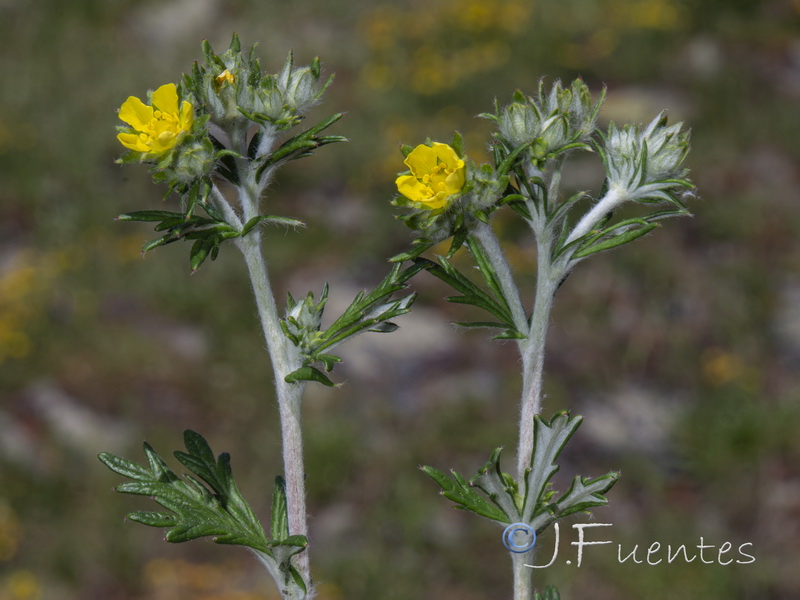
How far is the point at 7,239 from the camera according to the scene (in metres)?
9.16

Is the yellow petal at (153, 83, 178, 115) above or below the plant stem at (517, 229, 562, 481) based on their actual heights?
above

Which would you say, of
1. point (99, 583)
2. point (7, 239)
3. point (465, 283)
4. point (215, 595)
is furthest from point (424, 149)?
point (7, 239)

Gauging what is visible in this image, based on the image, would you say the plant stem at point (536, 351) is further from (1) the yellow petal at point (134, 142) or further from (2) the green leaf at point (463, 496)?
(1) the yellow petal at point (134, 142)

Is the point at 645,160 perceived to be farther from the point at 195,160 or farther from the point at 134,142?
the point at 134,142

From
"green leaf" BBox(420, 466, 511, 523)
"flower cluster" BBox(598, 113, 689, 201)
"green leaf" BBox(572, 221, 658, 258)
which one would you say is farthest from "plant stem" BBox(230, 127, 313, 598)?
"flower cluster" BBox(598, 113, 689, 201)

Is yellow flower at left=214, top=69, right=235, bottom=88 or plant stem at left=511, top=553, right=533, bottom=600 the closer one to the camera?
plant stem at left=511, top=553, right=533, bottom=600

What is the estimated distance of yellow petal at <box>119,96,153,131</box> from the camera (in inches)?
74.7

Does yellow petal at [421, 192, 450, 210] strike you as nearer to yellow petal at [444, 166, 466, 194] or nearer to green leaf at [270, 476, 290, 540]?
yellow petal at [444, 166, 466, 194]

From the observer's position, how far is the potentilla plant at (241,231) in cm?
177

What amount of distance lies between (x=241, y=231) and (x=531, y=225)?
619mm

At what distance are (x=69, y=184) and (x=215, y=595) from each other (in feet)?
17.9

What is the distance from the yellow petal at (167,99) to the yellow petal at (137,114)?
35mm

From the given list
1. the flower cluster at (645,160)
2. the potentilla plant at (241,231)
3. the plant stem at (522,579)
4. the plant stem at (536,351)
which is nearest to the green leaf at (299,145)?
the potentilla plant at (241,231)

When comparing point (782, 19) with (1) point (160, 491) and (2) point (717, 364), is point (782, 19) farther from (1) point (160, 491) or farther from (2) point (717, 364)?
(1) point (160, 491)
